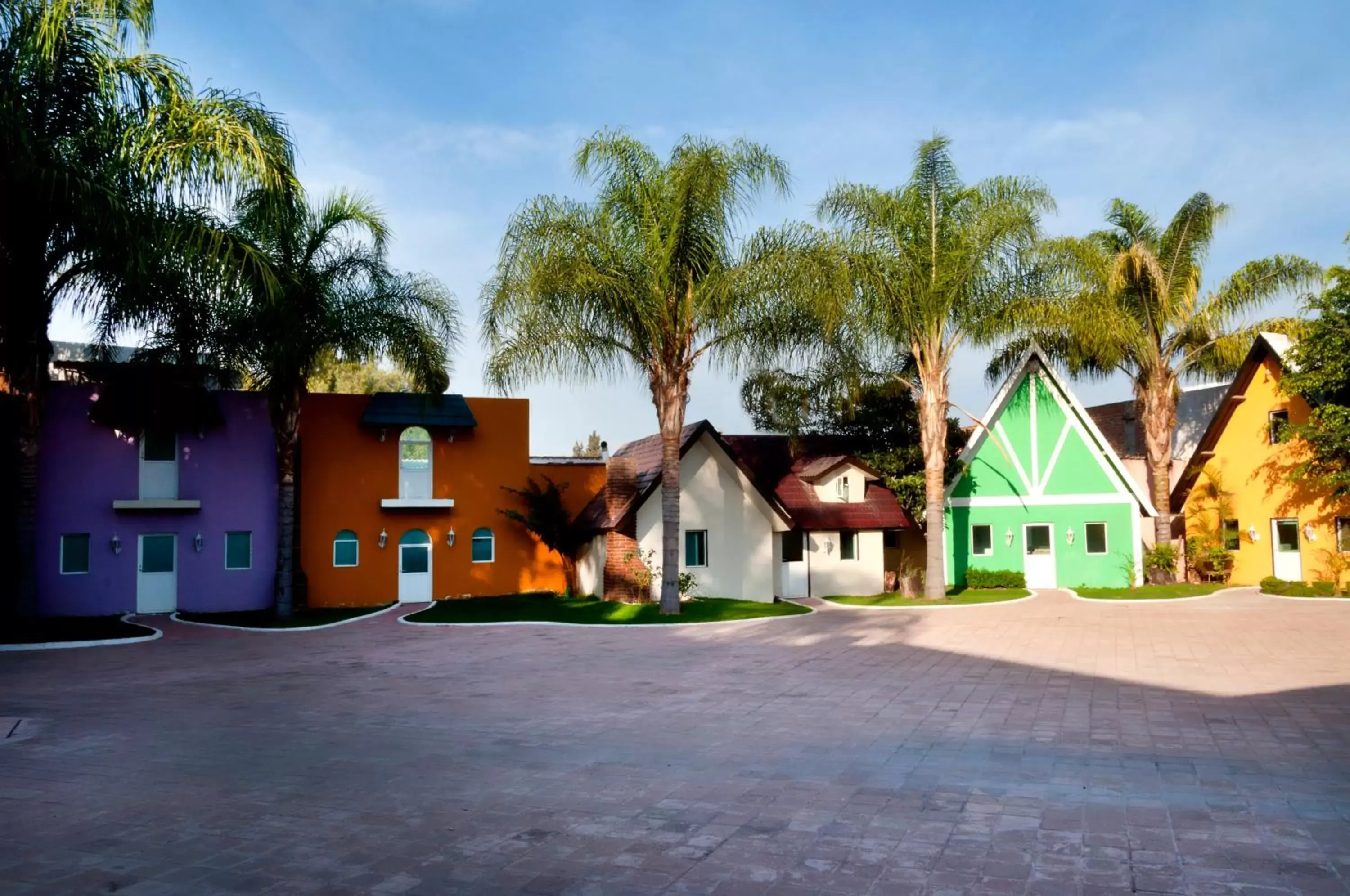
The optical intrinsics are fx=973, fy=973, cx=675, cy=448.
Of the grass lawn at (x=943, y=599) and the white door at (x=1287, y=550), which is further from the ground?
the white door at (x=1287, y=550)

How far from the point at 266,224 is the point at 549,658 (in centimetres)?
919

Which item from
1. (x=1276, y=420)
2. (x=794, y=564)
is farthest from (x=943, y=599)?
(x=1276, y=420)

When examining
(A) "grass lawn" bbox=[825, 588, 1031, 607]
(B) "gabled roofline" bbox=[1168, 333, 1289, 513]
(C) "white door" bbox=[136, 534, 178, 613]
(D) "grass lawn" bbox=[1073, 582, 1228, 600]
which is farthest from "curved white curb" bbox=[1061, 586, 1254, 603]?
(C) "white door" bbox=[136, 534, 178, 613]

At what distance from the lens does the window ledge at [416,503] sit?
81.7ft

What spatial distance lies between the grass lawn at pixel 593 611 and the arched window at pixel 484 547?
4.67ft

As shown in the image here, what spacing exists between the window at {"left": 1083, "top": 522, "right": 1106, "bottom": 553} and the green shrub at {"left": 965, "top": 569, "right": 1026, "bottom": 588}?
91.0 inches

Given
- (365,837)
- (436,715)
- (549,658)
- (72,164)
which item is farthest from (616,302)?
(365,837)

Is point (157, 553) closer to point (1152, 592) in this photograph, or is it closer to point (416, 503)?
point (416, 503)

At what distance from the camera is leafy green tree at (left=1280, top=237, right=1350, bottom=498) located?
23.7 meters

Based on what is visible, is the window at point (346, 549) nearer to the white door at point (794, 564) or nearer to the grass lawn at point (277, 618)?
the grass lawn at point (277, 618)

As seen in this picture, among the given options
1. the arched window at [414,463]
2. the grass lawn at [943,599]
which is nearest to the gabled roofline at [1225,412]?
the grass lawn at [943,599]

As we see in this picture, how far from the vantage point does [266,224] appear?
17.1 m

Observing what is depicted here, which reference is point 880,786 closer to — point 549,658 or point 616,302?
point 549,658

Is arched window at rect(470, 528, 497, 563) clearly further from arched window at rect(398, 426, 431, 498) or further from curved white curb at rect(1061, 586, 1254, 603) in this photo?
curved white curb at rect(1061, 586, 1254, 603)
